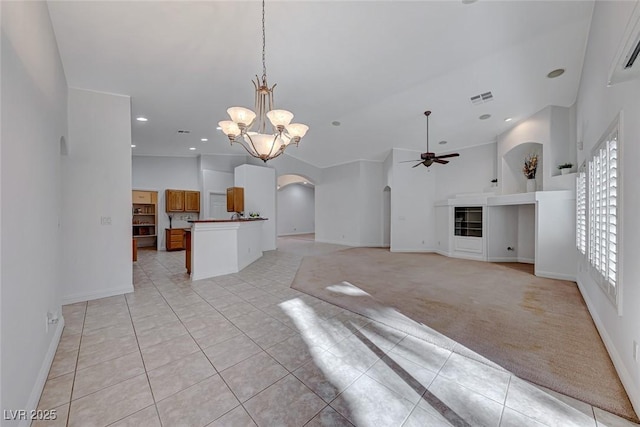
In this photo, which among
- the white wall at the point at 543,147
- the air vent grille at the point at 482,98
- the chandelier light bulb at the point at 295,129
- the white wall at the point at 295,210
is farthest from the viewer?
the white wall at the point at 295,210

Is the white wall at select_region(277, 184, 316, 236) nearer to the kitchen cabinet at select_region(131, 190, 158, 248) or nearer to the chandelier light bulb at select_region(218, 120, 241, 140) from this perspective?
the kitchen cabinet at select_region(131, 190, 158, 248)

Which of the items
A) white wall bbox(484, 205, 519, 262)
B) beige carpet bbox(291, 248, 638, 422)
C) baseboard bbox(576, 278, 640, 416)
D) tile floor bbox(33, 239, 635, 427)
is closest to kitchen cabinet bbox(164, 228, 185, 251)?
beige carpet bbox(291, 248, 638, 422)

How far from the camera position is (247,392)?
1.78 meters

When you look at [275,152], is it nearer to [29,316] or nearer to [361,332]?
[361,332]

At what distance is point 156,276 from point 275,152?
3533 mm

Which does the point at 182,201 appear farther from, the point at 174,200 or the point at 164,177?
the point at 164,177

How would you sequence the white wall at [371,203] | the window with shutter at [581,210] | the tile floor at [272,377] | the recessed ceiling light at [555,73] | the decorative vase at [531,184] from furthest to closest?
the white wall at [371,203] < the decorative vase at [531,184] < the recessed ceiling light at [555,73] < the window with shutter at [581,210] < the tile floor at [272,377]

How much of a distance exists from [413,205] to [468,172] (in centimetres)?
181

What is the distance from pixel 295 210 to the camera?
46.6 ft

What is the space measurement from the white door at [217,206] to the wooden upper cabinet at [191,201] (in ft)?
1.52

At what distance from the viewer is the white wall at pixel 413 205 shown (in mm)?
7969

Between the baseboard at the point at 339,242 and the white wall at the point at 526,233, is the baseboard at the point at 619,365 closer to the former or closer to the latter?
the white wall at the point at 526,233

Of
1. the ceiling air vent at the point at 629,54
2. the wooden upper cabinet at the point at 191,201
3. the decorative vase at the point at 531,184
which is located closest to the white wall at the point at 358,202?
the decorative vase at the point at 531,184

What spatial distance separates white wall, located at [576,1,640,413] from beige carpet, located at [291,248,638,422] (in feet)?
0.47
